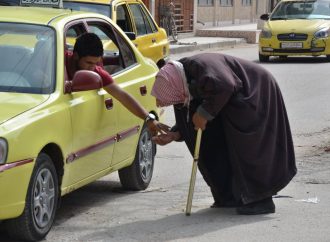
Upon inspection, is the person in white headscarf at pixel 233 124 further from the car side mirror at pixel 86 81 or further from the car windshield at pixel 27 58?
the car windshield at pixel 27 58

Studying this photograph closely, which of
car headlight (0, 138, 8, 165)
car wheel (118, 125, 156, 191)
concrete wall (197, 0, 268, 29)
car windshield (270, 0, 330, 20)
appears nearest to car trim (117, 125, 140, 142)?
car wheel (118, 125, 156, 191)

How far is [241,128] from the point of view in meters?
6.31

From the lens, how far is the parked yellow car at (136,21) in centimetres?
1255

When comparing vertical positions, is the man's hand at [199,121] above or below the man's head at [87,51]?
below

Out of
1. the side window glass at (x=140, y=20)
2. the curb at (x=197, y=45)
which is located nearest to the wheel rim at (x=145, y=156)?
the side window glass at (x=140, y=20)

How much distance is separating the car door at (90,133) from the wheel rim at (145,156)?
815 millimetres

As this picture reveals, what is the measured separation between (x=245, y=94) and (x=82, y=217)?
1.60m

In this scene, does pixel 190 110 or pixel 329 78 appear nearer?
pixel 190 110

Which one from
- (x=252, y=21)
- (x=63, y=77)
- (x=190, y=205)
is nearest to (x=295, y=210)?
(x=190, y=205)

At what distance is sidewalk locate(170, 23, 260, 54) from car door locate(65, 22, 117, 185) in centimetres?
1815

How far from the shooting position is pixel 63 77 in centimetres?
613

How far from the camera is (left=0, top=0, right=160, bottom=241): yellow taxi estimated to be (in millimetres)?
5316

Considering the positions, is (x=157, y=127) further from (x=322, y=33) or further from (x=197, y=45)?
(x=197, y=45)

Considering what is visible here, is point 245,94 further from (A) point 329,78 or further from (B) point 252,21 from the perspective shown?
(B) point 252,21
